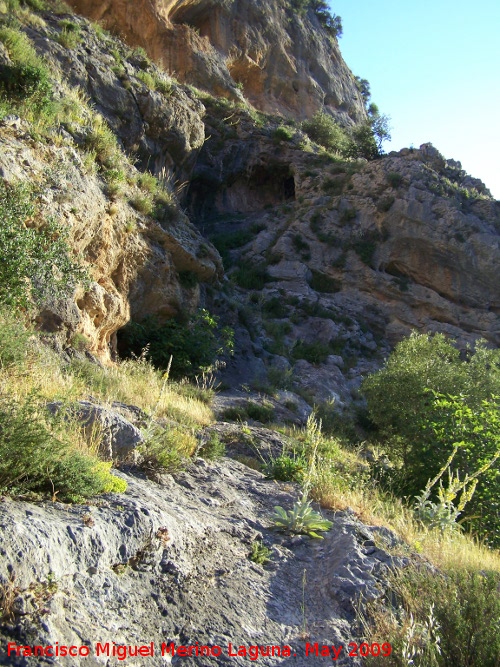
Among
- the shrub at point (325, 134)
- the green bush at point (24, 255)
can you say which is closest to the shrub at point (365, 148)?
the shrub at point (325, 134)

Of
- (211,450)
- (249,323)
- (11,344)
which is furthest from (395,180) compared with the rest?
(11,344)

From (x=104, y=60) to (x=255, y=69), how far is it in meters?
18.1

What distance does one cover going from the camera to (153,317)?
11.6 m

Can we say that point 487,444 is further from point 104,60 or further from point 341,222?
point 341,222

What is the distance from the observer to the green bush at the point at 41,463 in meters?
3.03

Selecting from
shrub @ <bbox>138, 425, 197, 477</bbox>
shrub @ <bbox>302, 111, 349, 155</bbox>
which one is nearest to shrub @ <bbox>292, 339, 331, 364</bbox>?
shrub @ <bbox>138, 425, 197, 477</bbox>

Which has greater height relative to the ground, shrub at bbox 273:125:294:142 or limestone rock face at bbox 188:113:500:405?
shrub at bbox 273:125:294:142

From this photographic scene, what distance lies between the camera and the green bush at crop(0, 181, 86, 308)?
20.0ft

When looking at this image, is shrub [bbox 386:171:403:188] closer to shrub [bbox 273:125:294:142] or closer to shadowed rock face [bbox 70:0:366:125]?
shrub [bbox 273:125:294:142]

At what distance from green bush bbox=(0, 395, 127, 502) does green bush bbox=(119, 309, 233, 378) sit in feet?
22.8

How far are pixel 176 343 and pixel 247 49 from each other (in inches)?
931

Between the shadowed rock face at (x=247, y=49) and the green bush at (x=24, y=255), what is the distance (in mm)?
18163

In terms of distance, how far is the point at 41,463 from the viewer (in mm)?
3119

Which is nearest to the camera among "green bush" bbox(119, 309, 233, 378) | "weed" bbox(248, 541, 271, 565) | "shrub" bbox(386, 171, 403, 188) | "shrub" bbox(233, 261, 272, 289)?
"weed" bbox(248, 541, 271, 565)
